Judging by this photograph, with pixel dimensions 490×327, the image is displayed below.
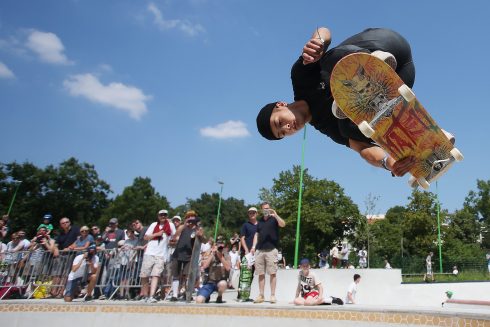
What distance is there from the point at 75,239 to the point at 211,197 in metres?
92.1

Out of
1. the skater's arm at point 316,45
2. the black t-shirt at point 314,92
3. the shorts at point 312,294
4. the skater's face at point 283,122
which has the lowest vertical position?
the shorts at point 312,294

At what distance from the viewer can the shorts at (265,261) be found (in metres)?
7.55

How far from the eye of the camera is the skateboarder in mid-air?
323 cm

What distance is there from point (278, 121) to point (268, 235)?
4549mm

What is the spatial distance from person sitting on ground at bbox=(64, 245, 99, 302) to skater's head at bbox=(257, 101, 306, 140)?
6.15 m

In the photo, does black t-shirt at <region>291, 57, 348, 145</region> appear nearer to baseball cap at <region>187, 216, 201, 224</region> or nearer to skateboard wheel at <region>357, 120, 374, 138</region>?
skateboard wheel at <region>357, 120, 374, 138</region>

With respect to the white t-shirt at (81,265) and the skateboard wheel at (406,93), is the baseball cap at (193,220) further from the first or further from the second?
the skateboard wheel at (406,93)

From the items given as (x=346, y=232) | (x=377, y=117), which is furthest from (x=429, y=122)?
(x=346, y=232)

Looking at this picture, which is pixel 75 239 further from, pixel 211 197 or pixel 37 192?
pixel 211 197

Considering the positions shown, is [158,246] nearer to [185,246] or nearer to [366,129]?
[185,246]

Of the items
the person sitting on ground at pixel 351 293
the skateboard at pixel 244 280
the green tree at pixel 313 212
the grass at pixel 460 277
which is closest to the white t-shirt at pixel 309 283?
the skateboard at pixel 244 280

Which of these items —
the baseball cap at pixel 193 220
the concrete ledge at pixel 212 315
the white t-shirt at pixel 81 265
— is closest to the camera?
the concrete ledge at pixel 212 315

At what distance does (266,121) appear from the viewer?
3.68m

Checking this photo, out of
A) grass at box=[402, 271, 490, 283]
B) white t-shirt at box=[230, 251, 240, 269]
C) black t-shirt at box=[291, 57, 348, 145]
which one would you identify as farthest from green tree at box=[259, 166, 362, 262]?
black t-shirt at box=[291, 57, 348, 145]
